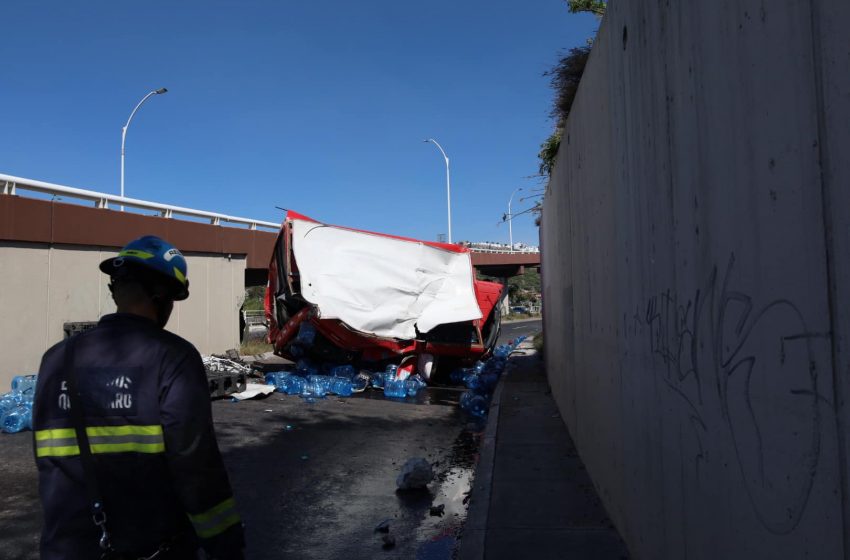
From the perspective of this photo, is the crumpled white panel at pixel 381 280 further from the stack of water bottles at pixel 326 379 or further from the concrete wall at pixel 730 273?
the concrete wall at pixel 730 273

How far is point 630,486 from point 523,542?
989 mm

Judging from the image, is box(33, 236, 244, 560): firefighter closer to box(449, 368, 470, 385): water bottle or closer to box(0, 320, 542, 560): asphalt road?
box(0, 320, 542, 560): asphalt road

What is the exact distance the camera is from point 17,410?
9.03 m

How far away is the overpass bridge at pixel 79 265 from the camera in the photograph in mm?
11875

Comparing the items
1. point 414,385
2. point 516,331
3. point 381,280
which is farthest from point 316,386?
point 516,331

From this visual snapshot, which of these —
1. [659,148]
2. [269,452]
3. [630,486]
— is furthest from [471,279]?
[659,148]

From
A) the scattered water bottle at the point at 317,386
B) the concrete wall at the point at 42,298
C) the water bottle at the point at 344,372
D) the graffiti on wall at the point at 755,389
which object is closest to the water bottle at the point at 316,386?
the scattered water bottle at the point at 317,386

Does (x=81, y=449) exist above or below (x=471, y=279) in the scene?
below

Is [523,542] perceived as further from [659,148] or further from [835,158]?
[835,158]

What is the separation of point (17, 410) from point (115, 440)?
8.82m

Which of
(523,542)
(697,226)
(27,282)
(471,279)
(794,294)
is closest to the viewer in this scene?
(794,294)

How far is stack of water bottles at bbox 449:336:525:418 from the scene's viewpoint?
11.2 m

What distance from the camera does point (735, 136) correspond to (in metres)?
2.04

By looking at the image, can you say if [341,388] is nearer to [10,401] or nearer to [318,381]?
[318,381]
